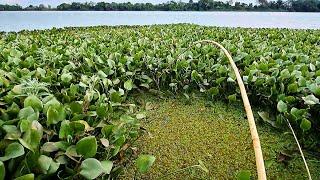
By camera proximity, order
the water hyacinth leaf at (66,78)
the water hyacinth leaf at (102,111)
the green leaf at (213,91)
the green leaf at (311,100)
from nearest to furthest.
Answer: the water hyacinth leaf at (102,111)
the green leaf at (311,100)
the water hyacinth leaf at (66,78)
the green leaf at (213,91)

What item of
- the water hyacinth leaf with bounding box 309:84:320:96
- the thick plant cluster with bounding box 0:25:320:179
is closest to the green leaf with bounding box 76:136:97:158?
the thick plant cluster with bounding box 0:25:320:179

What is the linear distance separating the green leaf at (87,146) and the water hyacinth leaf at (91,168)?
2.1 inches

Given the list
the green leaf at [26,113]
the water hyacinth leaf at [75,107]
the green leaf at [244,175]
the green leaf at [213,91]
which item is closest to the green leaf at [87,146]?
the green leaf at [26,113]

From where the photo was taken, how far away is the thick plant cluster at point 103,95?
3.81ft

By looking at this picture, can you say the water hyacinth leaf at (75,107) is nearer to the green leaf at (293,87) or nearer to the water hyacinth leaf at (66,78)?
the water hyacinth leaf at (66,78)

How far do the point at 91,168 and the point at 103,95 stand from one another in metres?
0.69

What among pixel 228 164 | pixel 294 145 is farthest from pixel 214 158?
pixel 294 145

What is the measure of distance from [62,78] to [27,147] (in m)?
0.94

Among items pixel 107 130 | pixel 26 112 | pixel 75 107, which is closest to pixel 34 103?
pixel 26 112

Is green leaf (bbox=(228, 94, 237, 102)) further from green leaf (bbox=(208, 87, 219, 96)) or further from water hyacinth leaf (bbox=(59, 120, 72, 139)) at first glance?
water hyacinth leaf (bbox=(59, 120, 72, 139))

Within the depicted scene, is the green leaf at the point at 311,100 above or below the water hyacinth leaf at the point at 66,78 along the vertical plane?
below

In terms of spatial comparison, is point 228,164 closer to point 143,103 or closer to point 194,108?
point 194,108

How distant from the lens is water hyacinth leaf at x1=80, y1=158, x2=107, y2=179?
1103 millimetres

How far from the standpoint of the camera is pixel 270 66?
2.45 meters
